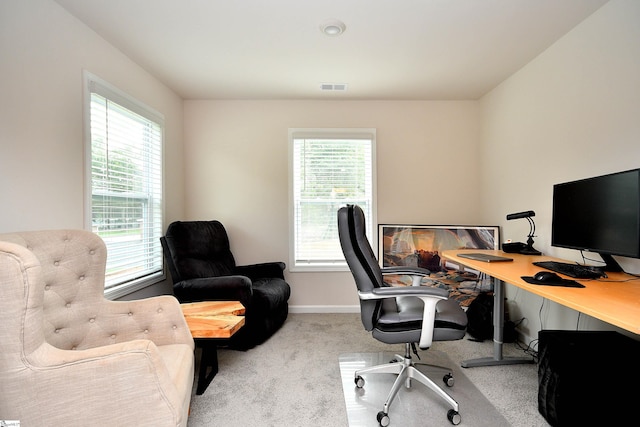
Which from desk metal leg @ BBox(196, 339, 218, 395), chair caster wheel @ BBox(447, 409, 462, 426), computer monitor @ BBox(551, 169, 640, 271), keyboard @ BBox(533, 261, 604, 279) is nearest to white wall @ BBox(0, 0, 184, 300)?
desk metal leg @ BBox(196, 339, 218, 395)

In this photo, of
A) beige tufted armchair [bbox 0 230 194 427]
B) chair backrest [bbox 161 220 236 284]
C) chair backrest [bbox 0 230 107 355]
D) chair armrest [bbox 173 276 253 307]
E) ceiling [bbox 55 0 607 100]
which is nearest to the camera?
beige tufted armchair [bbox 0 230 194 427]

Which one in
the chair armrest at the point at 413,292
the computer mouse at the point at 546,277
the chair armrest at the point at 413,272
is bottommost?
the chair armrest at the point at 413,272

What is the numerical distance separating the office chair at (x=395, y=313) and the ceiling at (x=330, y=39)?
1.35 metres

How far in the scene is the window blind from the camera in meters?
3.49

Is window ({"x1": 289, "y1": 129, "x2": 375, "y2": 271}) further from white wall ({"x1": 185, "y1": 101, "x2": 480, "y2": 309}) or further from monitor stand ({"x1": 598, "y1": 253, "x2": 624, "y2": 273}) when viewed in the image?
monitor stand ({"x1": 598, "y1": 253, "x2": 624, "y2": 273})

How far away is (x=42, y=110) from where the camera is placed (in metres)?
1.73

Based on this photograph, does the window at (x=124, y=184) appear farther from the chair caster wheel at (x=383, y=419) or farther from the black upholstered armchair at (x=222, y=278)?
the chair caster wheel at (x=383, y=419)

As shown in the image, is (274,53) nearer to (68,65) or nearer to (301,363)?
(68,65)


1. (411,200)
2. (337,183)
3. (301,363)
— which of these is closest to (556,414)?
(301,363)

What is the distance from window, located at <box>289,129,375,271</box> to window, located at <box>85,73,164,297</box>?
1442 millimetres

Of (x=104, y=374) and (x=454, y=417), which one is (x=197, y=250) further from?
(x=454, y=417)

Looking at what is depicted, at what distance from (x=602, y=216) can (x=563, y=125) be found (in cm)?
97

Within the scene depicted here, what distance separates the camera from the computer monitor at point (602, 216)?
1.45 metres

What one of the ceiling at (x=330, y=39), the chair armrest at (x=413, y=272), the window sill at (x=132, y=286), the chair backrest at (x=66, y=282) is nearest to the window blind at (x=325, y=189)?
the ceiling at (x=330, y=39)
